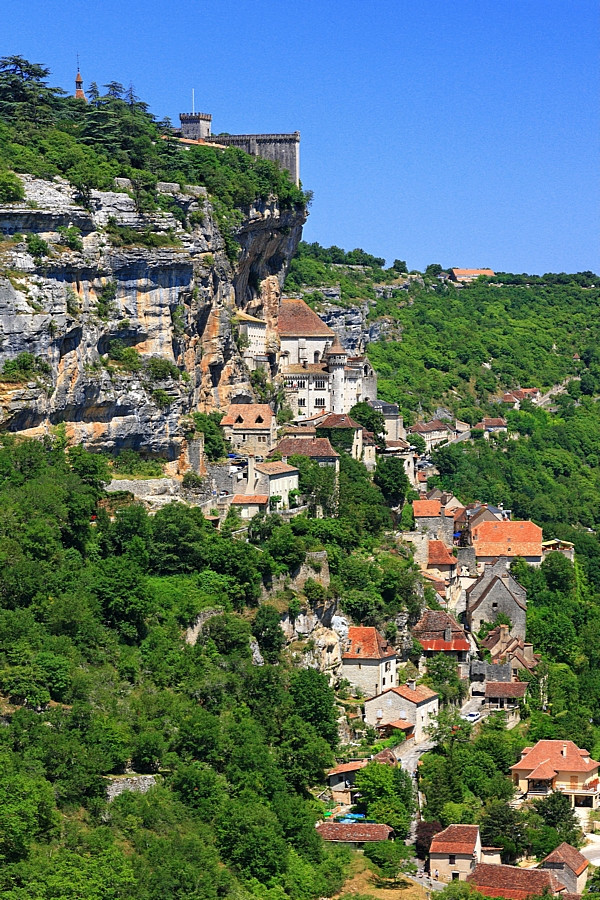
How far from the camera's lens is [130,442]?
79.2 meters

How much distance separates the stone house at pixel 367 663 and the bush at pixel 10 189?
2356 cm

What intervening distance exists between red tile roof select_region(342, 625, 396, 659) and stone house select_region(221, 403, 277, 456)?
42.8 ft

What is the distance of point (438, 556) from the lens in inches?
3413

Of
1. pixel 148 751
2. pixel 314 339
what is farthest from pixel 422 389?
pixel 148 751

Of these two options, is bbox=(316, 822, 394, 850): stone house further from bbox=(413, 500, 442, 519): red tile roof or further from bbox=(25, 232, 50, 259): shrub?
bbox=(413, 500, 442, 519): red tile roof

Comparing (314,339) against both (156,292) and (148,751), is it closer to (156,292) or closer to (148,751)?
(156,292)

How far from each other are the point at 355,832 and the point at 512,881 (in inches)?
244

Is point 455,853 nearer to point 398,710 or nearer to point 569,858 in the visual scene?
point 569,858

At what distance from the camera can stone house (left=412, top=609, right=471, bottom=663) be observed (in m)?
79.9

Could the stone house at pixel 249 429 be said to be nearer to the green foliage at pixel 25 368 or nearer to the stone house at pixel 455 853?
the green foliage at pixel 25 368

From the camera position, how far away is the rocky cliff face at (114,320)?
73.1 metres

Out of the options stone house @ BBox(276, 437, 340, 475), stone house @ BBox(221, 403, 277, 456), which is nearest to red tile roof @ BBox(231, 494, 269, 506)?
stone house @ BBox(276, 437, 340, 475)

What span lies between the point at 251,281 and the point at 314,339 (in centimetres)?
522

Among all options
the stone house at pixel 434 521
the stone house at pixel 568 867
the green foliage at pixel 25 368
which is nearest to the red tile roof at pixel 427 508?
the stone house at pixel 434 521
